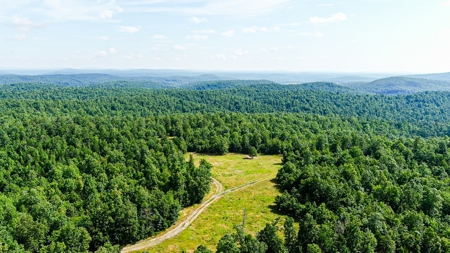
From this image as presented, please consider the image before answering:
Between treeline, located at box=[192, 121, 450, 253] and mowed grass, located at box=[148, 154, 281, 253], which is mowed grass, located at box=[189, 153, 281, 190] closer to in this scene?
mowed grass, located at box=[148, 154, 281, 253]

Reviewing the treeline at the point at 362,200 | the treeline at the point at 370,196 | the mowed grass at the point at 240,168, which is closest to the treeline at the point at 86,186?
the mowed grass at the point at 240,168

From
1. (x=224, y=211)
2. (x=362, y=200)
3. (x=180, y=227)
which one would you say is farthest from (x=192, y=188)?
(x=362, y=200)

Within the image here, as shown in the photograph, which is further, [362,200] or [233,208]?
[233,208]

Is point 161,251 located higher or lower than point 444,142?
lower

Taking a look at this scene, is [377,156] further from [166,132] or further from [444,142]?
[166,132]

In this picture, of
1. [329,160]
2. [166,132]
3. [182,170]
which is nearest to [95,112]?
[166,132]

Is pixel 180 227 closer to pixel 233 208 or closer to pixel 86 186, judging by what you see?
pixel 233 208

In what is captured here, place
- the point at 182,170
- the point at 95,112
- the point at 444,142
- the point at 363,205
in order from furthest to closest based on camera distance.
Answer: the point at 95,112, the point at 444,142, the point at 182,170, the point at 363,205

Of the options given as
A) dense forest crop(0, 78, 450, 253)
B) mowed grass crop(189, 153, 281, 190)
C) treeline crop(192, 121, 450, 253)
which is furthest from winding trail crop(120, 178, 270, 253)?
treeline crop(192, 121, 450, 253)
